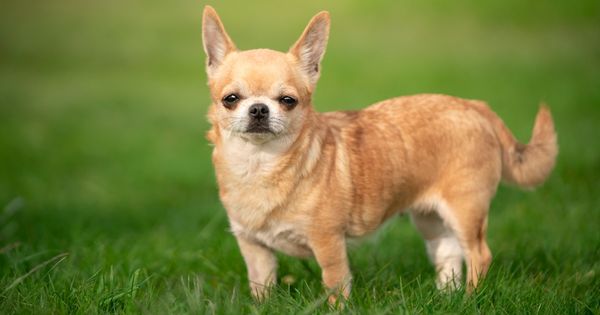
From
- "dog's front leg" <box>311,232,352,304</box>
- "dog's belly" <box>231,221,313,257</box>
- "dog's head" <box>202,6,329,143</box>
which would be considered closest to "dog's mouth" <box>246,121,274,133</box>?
"dog's head" <box>202,6,329,143</box>

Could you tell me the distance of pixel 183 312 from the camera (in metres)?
3.56

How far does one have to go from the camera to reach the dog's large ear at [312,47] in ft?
14.4

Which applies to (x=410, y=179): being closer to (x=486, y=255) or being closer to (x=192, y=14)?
(x=486, y=255)

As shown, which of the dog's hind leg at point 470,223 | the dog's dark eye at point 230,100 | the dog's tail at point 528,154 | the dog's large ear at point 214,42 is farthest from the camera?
the dog's tail at point 528,154

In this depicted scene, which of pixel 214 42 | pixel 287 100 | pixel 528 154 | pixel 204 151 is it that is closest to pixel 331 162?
pixel 287 100

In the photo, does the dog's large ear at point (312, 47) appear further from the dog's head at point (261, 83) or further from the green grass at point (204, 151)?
the green grass at point (204, 151)

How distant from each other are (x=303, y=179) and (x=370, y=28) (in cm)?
1162

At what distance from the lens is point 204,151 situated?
1007cm

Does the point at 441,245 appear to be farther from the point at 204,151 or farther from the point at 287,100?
the point at 204,151

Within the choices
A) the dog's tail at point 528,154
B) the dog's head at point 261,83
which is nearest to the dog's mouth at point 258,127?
the dog's head at point 261,83

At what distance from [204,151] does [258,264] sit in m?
5.74

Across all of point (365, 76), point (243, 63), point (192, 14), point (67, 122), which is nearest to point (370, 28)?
point (365, 76)

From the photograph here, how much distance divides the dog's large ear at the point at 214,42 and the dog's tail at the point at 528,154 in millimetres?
1717

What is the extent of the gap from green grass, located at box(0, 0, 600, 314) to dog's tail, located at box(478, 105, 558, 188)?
55 cm
